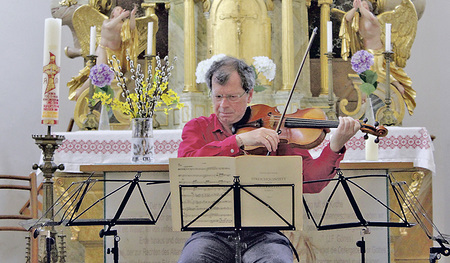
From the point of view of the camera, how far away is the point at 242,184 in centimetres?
260

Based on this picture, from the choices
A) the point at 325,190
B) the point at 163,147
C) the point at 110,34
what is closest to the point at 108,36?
the point at 110,34

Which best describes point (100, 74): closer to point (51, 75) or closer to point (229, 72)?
point (51, 75)

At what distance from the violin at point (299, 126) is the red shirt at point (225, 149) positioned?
6cm

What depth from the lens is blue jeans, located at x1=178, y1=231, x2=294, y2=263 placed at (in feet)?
9.18

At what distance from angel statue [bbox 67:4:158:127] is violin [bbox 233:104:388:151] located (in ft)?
7.18

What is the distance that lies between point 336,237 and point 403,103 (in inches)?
75.4

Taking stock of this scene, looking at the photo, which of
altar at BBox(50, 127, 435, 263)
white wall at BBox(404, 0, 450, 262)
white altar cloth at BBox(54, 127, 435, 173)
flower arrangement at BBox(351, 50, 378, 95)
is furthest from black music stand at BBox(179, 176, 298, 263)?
white wall at BBox(404, 0, 450, 262)

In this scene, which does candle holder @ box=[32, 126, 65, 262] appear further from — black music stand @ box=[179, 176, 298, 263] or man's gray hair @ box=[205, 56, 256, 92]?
black music stand @ box=[179, 176, 298, 263]

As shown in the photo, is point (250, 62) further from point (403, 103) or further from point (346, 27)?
point (403, 103)

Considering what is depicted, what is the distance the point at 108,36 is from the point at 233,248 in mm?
2913

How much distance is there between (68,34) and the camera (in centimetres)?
679

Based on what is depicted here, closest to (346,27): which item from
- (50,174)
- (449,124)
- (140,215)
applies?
(449,124)

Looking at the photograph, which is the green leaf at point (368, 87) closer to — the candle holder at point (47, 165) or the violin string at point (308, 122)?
the violin string at point (308, 122)

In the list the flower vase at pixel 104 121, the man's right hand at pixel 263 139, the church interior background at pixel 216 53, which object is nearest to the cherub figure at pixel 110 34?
the church interior background at pixel 216 53
